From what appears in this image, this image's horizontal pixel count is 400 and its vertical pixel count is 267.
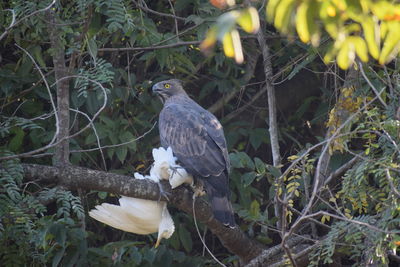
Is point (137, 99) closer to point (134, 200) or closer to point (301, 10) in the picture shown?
point (134, 200)

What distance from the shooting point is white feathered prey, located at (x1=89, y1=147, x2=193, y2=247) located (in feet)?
17.0

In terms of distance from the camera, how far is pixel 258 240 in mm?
6266

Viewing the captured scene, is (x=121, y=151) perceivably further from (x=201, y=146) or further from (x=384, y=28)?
(x=384, y=28)

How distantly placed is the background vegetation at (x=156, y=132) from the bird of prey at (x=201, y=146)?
0.14 m

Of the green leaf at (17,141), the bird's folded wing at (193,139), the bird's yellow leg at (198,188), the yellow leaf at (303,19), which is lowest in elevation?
the bird's yellow leg at (198,188)

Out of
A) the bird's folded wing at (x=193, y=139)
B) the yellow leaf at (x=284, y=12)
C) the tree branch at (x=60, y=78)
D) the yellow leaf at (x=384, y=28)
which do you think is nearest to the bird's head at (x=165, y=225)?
the bird's folded wing at (x=193, y=139)

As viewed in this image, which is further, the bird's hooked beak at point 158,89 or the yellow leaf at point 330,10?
the bird's hooked beak at point 158,89

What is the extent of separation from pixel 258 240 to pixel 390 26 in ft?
13.5

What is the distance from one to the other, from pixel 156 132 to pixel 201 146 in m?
0.97

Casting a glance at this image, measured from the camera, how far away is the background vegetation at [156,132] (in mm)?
4785

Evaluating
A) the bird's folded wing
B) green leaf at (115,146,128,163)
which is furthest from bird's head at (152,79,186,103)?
green leaf at (115,146,128,163)

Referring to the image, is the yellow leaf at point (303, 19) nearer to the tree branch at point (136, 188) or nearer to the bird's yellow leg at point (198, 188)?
the tree branch at point (136, 188)

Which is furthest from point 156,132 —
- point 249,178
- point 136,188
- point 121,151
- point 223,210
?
point 136,188

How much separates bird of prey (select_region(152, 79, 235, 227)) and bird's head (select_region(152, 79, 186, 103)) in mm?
91
